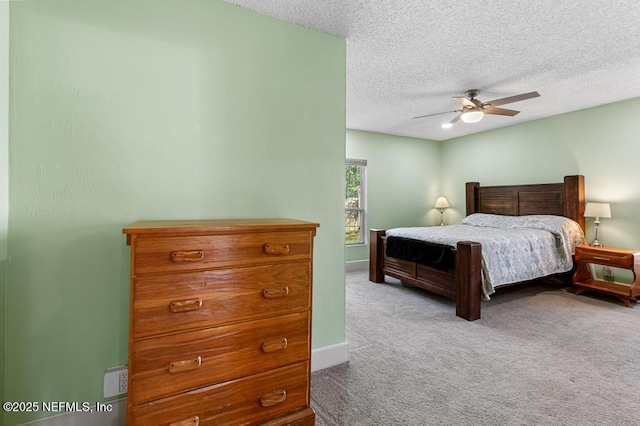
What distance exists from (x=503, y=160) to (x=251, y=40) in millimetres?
5040

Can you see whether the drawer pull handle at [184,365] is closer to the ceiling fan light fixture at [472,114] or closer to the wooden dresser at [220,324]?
the wooden dresser at [220,324]

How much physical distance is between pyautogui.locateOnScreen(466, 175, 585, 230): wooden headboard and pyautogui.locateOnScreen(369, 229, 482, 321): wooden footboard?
7.73ft

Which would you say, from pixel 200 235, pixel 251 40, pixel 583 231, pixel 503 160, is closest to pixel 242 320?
pixel 200 235

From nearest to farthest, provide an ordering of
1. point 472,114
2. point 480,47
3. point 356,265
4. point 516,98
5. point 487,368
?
point 487,368, point 480,47, point 516,98, point 472,114, point 356,265

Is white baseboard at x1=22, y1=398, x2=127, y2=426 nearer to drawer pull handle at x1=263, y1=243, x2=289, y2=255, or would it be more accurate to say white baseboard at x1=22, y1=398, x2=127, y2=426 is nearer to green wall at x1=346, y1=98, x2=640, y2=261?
drawer pull handle at x1=263, y1=243, x2=289, y2=255

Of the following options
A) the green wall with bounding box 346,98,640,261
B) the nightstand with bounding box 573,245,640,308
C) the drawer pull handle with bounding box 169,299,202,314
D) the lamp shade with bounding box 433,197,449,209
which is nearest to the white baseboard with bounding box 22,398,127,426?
the drawer pull handle with bounding box 169,299,202,314

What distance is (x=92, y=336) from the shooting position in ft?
5.13

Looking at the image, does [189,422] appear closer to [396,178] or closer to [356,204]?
[356,204]

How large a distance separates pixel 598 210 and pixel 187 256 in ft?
16.4

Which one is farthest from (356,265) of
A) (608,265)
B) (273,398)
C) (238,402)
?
(238,402)

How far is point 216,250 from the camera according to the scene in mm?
1381

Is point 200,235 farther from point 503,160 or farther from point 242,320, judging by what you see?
point 503,160

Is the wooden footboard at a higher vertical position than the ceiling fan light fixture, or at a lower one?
lower

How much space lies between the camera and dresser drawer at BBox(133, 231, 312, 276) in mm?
1254
